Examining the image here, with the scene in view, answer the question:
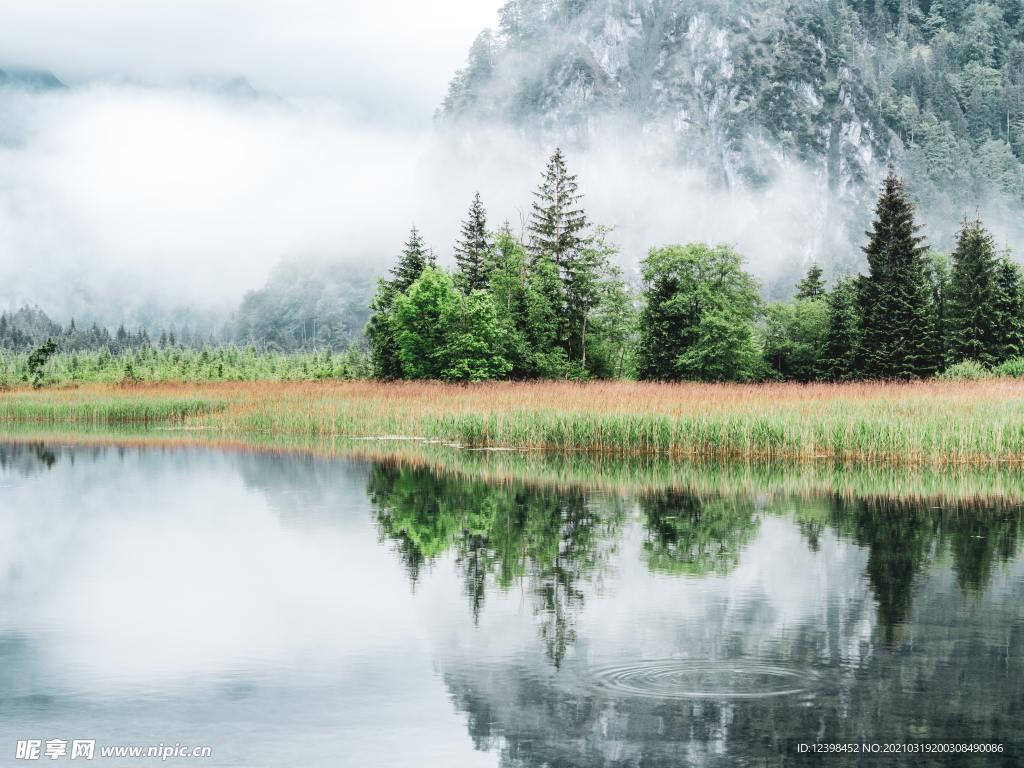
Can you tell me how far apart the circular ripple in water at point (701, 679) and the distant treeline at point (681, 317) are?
165 ft

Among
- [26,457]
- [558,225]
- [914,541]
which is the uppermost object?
[558,225]

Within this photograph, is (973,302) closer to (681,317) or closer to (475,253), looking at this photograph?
(681,317)

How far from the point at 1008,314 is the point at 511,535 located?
6011 centimetres

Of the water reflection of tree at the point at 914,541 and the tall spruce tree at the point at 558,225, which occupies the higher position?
the tall spruce tree at the point at 558,225

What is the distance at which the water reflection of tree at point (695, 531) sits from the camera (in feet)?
43.9

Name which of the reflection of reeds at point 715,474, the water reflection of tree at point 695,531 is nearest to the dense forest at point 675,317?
the reflection of reeds at point 715,474

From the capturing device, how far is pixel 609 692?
807 centimetres

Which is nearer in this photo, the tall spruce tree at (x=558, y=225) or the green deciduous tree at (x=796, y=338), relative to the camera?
the tall spruce tree at (x=558, y=225)

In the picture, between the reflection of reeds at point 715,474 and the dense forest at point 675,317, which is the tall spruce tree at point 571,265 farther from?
the reflection of reeds at point 715,474

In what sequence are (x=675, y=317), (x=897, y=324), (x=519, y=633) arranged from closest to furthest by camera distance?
(x=519, y=633) → (x=897, y=324) → (x=675, y=317)

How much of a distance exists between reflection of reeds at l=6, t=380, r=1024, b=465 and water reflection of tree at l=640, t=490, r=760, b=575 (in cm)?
748

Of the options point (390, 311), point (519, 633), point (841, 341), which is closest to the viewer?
point (519, 633)

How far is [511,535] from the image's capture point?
15391 mm

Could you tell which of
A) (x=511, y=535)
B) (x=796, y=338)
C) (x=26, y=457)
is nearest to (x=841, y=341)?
(x=796, y=338)
